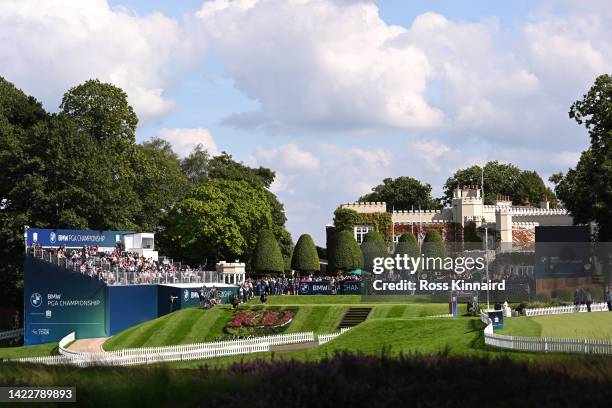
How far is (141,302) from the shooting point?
65.4 meters

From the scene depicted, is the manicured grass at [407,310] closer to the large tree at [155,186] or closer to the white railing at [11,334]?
the white railing at [11,334]

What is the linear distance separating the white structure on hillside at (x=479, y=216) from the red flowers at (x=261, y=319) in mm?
55323

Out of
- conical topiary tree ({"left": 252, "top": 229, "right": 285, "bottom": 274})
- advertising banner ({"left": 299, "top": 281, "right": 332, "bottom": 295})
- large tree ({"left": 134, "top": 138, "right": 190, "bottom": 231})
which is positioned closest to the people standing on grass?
advertising banner ({"left": 299, "top": 281, "right": 332, "bottom": 295})

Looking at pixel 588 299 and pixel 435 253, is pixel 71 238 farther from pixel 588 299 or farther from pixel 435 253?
pixel 588 299

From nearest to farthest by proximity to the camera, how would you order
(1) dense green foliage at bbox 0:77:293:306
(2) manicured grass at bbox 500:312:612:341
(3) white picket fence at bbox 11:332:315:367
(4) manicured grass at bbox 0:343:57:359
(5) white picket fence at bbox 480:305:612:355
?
(5) white picket fence at bbox 480:305:612:355 → (3) white picket fence at bbox 11:332:315:367 → (2) manicured grass at bbox 500:312:612:341 → (4) manicured grass at bbox 0:343:57:359 → (1) dense green foliage at bbox 0:77:293:306

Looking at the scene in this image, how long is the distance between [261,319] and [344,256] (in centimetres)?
3120

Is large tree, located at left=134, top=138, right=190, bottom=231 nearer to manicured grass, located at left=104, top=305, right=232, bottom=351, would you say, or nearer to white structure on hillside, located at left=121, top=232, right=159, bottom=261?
white structure on hillside, located at left=121, top=232, right=159, bottom=261

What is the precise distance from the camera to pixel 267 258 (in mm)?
84188

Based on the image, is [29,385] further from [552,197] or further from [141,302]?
[552,197]

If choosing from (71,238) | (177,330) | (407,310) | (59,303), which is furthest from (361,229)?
(177,330)

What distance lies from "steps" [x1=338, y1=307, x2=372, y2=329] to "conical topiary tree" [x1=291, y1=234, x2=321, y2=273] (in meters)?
29.2

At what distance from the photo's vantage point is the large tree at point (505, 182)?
14800cm

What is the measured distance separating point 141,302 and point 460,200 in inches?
2390

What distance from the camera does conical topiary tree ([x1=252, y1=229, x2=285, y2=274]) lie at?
275 ft
